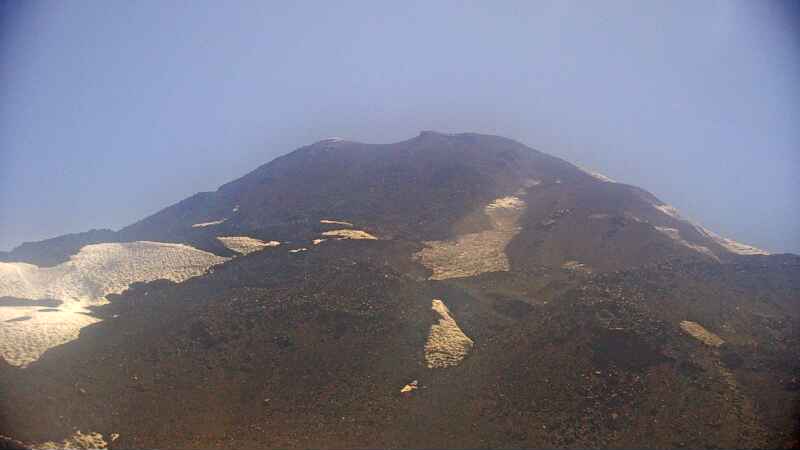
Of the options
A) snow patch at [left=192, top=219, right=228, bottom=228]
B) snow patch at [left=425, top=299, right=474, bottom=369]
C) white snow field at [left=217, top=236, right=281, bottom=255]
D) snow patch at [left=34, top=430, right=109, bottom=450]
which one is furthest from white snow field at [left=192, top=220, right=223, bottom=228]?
snow patch at [left=34, top=430, right=109, bottom=450]

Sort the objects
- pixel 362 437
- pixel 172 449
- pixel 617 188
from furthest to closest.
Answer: pixel 617 188 → pixel 362 437 → pixel 172 449

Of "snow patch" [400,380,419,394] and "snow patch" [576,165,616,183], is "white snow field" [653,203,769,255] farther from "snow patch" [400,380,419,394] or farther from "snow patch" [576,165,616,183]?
"snow patch" [400,380,419,394]

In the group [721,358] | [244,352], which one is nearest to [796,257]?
[721,358]

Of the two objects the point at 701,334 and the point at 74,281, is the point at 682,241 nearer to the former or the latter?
the point at 701,334

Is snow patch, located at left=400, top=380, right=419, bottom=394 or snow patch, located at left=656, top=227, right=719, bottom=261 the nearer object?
snow patch, located at left=400, top=380, right=419, bottom=394

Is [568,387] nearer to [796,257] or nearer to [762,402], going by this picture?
[762,402]

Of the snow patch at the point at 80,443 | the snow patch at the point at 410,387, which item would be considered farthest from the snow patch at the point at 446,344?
the snow patch at the point at 80,443
